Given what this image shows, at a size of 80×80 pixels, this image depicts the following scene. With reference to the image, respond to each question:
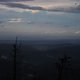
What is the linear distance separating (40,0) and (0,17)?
53 cm

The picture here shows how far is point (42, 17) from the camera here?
225 centimetres


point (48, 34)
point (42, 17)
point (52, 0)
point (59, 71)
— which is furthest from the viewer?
point (52, 0)

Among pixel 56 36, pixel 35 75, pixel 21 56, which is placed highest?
pixel 56 36

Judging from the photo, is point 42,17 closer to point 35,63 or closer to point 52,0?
point 52,0

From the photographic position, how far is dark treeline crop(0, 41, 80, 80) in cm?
186

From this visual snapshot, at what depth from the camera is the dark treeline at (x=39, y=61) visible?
1.86 metres

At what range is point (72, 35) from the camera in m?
1.98

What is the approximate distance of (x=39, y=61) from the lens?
74.7 inches

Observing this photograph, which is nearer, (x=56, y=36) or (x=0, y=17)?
(x=56, y=36)

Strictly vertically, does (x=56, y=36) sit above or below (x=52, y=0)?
below

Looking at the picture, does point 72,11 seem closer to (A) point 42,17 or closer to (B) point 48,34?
(A) point 42,17

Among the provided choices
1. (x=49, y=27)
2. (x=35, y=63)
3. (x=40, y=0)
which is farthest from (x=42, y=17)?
(x=35, y=63)

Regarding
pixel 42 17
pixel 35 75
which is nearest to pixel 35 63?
pixel 35 75

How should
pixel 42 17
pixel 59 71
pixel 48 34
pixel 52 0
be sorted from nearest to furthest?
pixel 59 71
pixel 48 34
pixel 42 17
pixel 52 0
